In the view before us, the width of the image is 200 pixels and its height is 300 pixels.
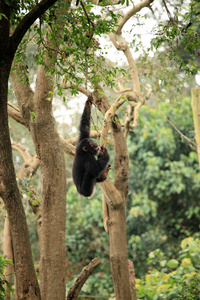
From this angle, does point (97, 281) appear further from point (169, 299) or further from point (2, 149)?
point (2, 149)

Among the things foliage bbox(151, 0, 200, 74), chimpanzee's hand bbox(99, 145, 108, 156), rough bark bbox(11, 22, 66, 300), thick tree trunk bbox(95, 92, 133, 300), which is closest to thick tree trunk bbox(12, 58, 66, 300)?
rough bark bbox(11, 22, 66, 300)

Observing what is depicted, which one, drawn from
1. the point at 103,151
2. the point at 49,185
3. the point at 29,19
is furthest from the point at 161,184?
the point at 29,19

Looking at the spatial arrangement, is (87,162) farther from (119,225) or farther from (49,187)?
(119,225)

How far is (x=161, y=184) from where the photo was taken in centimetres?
1073

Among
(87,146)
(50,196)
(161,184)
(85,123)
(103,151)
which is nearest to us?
(50,196)

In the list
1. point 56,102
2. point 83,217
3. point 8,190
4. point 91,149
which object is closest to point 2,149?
point 8,190

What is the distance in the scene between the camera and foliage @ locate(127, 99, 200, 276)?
415 inches

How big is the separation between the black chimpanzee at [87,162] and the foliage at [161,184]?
476 cm

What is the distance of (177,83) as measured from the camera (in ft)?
24.8

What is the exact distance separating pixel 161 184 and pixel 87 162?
547 centimetres

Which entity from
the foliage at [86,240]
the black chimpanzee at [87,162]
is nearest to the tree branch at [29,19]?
the black chimpanzee at [87,162]

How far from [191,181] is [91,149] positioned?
583 cm

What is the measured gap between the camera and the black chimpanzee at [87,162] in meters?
5.46

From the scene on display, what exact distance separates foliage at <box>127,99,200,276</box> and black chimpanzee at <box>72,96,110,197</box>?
188 inches
